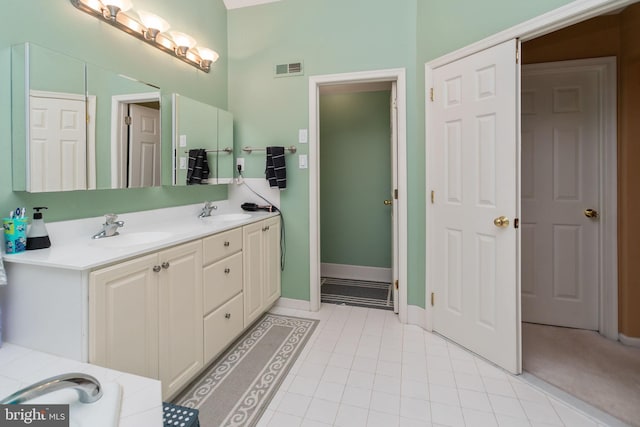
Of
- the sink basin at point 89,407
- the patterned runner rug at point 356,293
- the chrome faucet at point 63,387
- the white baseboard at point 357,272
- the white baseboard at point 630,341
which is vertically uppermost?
the chrome faucet at point 63,387

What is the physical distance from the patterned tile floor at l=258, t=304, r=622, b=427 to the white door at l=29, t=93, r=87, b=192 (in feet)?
5.18

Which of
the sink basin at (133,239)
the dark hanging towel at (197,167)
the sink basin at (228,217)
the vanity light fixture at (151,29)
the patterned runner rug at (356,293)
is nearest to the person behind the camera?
the sink basin at (133,239)

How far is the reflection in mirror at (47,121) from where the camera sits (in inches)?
57.6

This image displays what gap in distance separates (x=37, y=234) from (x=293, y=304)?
200 cm

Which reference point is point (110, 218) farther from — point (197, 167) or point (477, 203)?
point (477, 203)

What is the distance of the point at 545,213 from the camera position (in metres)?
2.58

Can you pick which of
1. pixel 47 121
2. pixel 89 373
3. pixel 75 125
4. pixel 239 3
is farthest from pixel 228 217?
pixel 239 3

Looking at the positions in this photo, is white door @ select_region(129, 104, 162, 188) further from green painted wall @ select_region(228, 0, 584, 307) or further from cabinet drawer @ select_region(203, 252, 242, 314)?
green painted wall @ select_region(228, 0, 584, 307)

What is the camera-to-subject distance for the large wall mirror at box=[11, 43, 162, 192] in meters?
1.47

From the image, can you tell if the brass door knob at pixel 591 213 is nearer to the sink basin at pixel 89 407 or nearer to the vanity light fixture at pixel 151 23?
the sink basin at pixel 89 407

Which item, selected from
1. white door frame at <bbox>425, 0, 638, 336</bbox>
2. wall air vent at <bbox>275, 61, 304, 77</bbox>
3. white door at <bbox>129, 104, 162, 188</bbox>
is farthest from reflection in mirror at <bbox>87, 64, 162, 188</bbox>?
white door frame at <bbox>425, 0, 638, 336</bbox>

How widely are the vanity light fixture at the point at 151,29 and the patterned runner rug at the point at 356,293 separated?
2.47 meters

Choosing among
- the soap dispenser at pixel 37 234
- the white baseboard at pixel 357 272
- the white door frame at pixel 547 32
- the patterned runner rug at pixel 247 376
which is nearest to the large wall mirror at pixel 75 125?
the soap dispenser at pixel 37 234

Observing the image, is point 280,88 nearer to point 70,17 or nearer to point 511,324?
point 70,17
